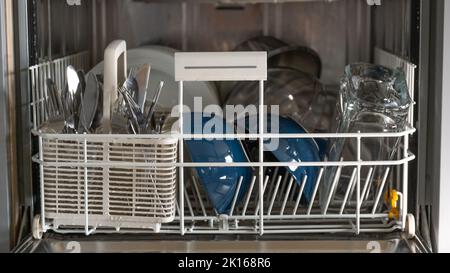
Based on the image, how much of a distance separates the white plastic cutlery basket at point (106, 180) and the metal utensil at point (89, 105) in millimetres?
36

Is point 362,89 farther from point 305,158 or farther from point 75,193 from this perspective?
point 75,193

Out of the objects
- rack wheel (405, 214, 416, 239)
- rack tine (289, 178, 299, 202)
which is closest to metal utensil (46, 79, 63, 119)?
rack tine (289, 178, 299, 202)

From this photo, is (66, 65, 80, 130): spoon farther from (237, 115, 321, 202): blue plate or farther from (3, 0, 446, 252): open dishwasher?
(237, 115, 321, 202): blue plate

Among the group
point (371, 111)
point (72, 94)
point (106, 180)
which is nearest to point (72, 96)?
point (72, 94)

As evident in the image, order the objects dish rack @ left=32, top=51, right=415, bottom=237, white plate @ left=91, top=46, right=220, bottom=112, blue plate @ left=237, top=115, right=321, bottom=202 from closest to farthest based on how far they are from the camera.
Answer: dish rack @ left=32, top=51, right=415, bottom=237, blue plate @ left=237, top=115, right=321, bottom=202, white plate @ left=91, top=46, right=220, bottom=112

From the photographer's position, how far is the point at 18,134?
0.98 m

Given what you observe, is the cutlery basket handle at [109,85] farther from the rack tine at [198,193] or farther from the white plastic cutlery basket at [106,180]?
the rack tine at [198,193]

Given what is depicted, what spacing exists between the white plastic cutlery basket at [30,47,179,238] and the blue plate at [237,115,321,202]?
15cm

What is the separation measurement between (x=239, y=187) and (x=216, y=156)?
5 cm

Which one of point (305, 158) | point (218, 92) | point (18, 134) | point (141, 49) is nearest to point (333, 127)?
point (305, 158)

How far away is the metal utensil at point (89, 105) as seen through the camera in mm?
988

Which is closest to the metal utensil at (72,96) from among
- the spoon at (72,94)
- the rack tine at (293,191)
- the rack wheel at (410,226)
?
the spoon at (72,94)

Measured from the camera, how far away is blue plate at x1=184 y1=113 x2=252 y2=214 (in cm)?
100

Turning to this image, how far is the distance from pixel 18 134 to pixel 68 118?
0.07 m
